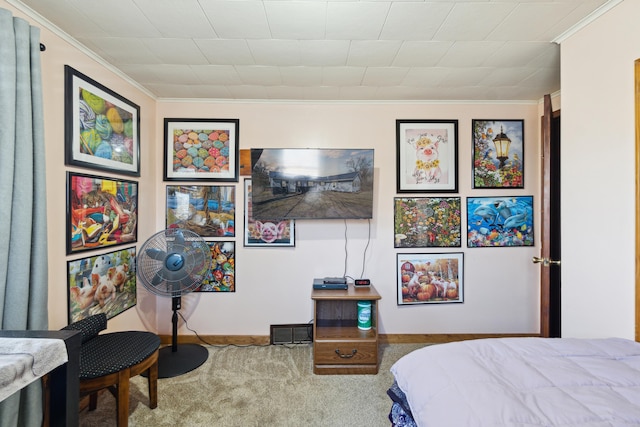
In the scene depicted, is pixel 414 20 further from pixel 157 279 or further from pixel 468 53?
pixel 157 279

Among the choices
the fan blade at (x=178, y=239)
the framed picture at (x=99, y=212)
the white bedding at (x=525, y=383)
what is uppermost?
the framed picture at (x=99, y=212)

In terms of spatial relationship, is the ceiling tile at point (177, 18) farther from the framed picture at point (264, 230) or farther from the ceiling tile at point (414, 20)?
the framed picture at point (264, 230)

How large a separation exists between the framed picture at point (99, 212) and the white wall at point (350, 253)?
40cm

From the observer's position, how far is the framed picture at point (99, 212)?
80.3 inches

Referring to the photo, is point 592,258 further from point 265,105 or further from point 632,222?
point 265,105

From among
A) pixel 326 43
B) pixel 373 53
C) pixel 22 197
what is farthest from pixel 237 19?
pixel 22 197

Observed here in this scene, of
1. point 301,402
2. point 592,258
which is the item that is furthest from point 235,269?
point 592,258

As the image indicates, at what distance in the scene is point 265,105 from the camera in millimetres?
3055

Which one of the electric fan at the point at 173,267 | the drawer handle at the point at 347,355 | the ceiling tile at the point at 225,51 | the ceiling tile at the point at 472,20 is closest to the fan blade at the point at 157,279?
the electric fan at the point at 173,267

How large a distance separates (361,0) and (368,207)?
1.69 metres

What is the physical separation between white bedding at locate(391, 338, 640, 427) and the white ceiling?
5.87ft

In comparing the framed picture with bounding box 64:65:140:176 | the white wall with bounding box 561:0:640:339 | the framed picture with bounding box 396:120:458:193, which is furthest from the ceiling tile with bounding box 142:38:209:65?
the white wall with bounding box 561:0:640:339

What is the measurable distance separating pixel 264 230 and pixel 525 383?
242 centimetres

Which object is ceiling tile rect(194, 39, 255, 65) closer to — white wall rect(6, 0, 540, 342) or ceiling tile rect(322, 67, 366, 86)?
ceiling tile rect(322, 67, 366, 86)
